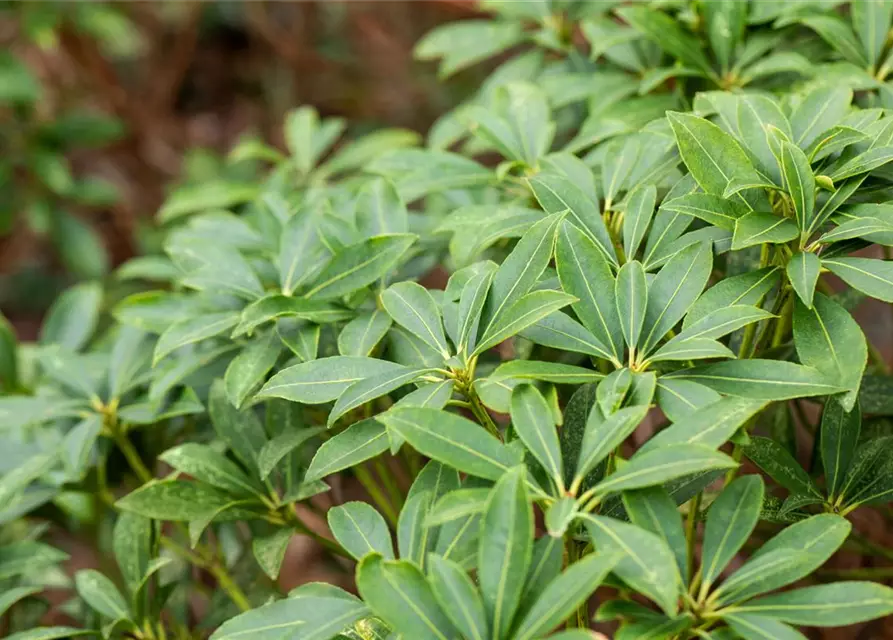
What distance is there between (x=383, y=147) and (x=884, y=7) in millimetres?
764

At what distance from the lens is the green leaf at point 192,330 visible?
93 centimetres

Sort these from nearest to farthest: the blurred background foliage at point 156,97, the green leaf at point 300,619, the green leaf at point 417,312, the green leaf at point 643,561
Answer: the green leaf at point 643,561
the green leaf at point 300,619
the green leaf at point 417,312
the blurred background foliage at point 156,97

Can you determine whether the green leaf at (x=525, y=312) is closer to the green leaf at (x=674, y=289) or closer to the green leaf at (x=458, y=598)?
the green leaf at (x=674, y=289)

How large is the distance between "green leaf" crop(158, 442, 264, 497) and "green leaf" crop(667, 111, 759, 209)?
0.56m

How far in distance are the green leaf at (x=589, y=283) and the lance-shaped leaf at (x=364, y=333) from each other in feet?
0.64

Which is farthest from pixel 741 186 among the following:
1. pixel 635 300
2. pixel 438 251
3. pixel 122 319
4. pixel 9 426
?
pixel 9 426

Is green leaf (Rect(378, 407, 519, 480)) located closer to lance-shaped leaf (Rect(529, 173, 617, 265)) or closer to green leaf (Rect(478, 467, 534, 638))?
green leaf (Rect(478, 467, 534, 638))

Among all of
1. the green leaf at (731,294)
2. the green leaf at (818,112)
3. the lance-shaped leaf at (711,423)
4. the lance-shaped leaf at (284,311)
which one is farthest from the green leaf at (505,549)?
the green leaf at (818,112)

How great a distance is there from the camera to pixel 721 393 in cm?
73

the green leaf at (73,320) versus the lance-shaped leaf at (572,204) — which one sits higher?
the lance-shaped leaf at (572,204)

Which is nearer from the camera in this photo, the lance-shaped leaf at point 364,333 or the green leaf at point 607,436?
the green leaf at point 607,436

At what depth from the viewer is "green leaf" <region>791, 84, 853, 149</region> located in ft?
2.85

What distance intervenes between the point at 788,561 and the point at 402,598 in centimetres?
28

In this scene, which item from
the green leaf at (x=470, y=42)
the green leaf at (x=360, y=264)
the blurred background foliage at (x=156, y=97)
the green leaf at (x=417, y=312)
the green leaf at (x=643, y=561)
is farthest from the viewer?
the blurred background foliage at (x=156, y=97)
